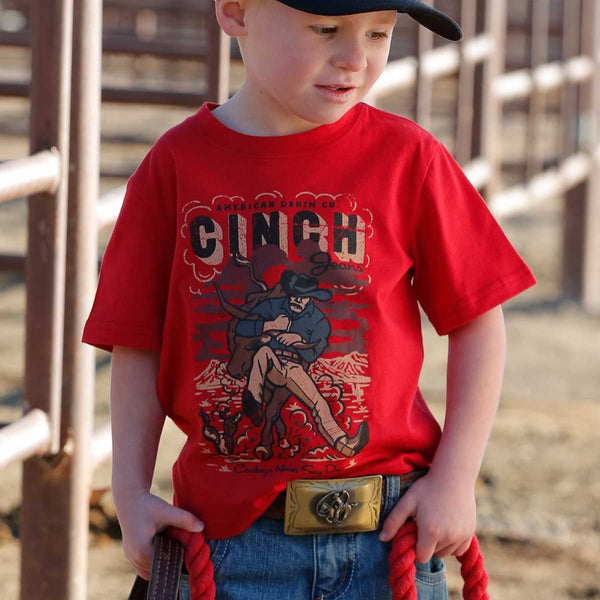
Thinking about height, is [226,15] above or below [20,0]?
below

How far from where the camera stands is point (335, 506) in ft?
4.77

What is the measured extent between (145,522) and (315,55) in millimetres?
573

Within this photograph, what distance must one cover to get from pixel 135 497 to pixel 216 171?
398mm

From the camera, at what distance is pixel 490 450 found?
3906 mm

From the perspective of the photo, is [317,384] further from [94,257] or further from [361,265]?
[94,257]

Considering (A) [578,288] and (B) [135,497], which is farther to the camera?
(A) [578,288]

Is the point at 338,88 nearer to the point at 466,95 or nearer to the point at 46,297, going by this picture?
the point at 46,297

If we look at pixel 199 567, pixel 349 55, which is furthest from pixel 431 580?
pixel 349 55

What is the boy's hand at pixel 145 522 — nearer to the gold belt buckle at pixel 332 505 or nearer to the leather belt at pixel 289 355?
the gold belt buckle at pixel 332 505

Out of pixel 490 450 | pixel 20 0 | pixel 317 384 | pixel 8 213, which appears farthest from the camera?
pixel 8 213

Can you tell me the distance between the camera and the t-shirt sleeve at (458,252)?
1.48 m

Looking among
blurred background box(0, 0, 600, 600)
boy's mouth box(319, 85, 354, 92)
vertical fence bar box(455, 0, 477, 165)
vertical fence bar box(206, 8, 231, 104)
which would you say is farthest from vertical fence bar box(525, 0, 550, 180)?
boy's mouth box(319, 85, 354, 92)

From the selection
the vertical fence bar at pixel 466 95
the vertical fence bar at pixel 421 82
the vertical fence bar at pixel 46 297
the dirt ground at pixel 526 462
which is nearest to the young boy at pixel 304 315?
the vertical fence bar at pixel 46 297

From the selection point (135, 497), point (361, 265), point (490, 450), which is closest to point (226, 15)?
point (361, 265)
